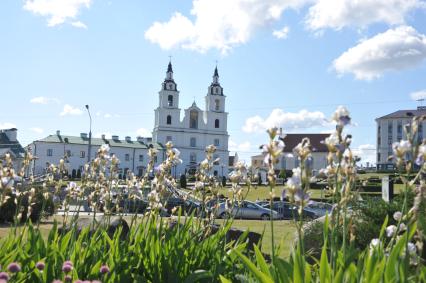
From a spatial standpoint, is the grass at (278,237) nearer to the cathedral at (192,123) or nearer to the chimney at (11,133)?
the chimney at (11,133)

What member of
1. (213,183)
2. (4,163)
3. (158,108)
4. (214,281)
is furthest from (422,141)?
(158,108)

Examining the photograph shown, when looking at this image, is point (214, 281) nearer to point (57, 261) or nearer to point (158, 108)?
point (57, 261)

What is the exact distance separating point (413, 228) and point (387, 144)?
11070cm

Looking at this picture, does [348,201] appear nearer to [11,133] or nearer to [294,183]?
[294,183]

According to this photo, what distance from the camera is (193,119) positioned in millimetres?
113562

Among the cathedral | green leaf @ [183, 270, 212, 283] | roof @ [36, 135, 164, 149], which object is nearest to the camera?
green leaf @ [183, 270, 212, 283]

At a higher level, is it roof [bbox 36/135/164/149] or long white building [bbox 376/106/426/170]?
long white building [bbox 376/106/426/170]

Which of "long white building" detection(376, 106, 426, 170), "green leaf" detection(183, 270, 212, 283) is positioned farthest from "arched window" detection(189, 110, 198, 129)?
"green leaf" detection(183, 270, 212, 283)

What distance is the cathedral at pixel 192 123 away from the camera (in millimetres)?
109188

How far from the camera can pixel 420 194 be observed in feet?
8.77

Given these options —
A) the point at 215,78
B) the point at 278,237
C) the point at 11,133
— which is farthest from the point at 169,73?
the point at 278,237

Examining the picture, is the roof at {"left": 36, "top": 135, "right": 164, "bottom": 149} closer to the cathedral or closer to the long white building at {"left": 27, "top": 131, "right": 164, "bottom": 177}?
the long white building at {"left": 27, "top": 131, "right": 164, "bottom": 177}

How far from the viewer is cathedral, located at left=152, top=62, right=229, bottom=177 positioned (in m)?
109

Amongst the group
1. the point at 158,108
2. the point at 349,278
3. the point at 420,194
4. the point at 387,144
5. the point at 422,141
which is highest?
the point at 158,108
